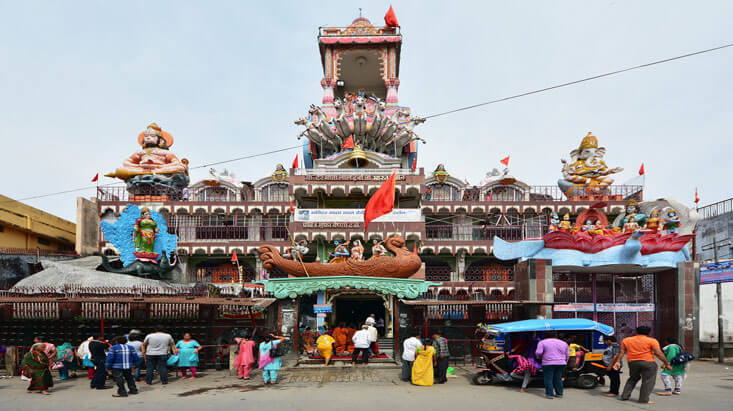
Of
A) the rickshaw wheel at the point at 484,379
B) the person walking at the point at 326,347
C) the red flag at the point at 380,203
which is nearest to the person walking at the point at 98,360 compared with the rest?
the person walking at the point at 326,347

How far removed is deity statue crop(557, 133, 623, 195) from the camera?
35.1m

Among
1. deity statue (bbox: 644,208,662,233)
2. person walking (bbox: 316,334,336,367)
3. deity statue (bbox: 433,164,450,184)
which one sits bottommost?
person walking (bbox: 316,334,336,367)

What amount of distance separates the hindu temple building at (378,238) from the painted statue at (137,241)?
8cm

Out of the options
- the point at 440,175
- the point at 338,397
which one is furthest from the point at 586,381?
the point at 440,175

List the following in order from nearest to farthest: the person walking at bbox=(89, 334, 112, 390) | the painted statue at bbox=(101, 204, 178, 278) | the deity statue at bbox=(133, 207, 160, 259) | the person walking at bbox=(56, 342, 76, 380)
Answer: the person walking at bbox=(89, 334, 112, 390) < the person walking at bbox=(56, 342, 76, 380) < the painted statue at bbox=(101, 204, 178, 278) < the deity statue at bbox=(133, 207, 160, 259)

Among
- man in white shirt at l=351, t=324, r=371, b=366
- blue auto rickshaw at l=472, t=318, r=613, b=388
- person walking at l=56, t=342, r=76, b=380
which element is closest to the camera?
blue auto rickshaw at l=472, t=318, r=613, b=388

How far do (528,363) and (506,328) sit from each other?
1026 millimetres

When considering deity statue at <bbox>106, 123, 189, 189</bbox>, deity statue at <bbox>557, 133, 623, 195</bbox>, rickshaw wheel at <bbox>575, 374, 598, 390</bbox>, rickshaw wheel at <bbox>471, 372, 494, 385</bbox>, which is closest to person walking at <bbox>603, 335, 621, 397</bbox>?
rickshaw wheel at <bbox>575, 374, 598, 390</bbox>

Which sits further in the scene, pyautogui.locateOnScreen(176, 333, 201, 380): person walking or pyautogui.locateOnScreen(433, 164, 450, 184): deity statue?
pyautogui.locateOnScreen(433, 164, 450, 184): deity statue

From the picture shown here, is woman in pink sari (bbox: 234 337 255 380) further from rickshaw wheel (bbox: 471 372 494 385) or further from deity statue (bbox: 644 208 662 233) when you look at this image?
deity statue (bbox: 644 208 662 233)

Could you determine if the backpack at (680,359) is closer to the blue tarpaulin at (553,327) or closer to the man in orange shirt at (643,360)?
the man in orange shirt at (643,360)

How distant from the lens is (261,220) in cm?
3609

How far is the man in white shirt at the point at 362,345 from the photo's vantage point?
1647 centimetres

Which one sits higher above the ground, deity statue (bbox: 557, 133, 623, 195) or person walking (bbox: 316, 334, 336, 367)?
deity statue (bbox: 557, 133, 623, 195)
